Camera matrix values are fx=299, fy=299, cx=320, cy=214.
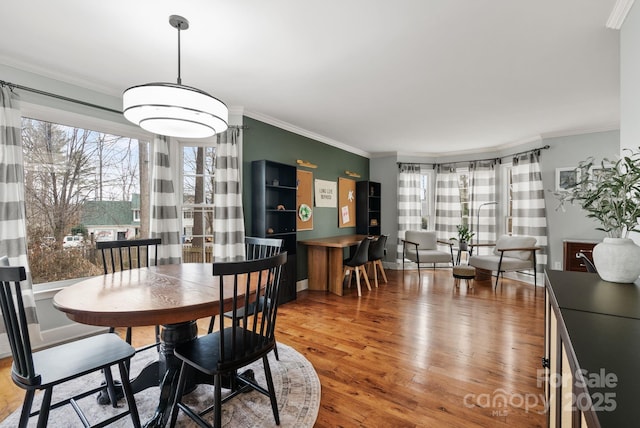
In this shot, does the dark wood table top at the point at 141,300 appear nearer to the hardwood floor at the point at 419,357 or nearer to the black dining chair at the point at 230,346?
the black dining chair at the point at 230,346

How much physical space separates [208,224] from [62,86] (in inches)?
77.5

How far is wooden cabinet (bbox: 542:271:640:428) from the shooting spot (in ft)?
1.81

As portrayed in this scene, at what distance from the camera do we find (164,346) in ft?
6.24

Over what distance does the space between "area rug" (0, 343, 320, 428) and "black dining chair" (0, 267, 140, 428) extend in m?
0.30

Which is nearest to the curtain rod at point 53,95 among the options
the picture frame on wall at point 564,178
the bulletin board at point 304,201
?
the bulletin board at point 304,201

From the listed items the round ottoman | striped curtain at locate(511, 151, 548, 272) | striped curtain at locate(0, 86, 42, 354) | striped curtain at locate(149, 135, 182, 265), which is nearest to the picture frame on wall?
striped curtain at locate(511, 151, 548, 272)

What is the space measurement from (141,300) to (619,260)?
2426 millimetres

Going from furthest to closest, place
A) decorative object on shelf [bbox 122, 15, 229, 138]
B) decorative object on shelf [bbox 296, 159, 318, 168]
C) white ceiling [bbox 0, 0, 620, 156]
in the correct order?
decorative object on shelf [bbox 296, 159, 318, 168] < white ceiling [bbox 0, 0, 620, 156] < decorative object on shelf [bbox 122, 15, 229, 138]

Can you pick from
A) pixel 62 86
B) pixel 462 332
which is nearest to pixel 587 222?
pixel 462 332

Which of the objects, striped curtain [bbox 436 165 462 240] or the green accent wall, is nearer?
the green accent wall

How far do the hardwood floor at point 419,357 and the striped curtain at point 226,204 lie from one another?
874mm

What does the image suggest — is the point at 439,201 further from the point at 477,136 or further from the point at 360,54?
the point at 360,54

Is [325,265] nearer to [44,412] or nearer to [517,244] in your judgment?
[517,244]

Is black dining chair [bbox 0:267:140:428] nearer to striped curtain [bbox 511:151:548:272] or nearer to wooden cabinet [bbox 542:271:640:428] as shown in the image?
wooden cabinet [bbox 542:271:640:428]
